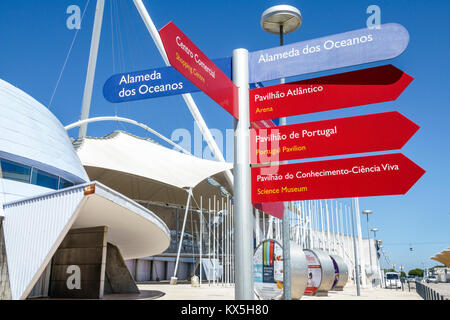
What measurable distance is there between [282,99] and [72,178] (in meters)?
19.3

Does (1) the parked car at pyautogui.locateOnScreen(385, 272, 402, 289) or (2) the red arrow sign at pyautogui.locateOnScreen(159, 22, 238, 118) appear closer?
(2) the red arrow sign at pyautogui.locateOnScreen(159, 22, 238, 118)

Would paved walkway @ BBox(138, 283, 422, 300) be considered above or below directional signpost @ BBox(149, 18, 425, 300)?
below

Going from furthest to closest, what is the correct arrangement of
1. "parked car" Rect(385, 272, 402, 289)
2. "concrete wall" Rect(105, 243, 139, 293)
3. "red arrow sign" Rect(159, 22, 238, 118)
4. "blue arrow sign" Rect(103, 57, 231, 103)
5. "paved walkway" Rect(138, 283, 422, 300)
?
"parked car" Rect(385, 272, 402, 289) → "concrete wall" Rect(105, 243, 139, 293) → "paved walkway" Rect(138, 283, 422, 300) → "blue arrow sign" Rect(103, 57, 231, 103) → "red arrow sign" Rect(159, 22, 238, 118)

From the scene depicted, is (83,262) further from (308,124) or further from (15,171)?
(308,124)

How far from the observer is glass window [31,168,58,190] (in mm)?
18953

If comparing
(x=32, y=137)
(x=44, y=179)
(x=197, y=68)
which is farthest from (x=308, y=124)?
(x=32, y=137)

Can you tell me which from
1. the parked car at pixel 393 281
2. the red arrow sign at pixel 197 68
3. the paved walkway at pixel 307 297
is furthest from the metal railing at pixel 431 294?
the parked car at pixel 393 281

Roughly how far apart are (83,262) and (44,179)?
4.61m

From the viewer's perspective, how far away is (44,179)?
1964cm

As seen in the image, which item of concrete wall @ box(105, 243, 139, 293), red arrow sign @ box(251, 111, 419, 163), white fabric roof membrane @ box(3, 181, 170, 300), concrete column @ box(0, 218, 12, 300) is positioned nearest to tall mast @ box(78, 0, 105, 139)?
concrete wall @ box(105, 243, 139, 293)

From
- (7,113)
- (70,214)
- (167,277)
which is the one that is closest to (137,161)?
(167,277)

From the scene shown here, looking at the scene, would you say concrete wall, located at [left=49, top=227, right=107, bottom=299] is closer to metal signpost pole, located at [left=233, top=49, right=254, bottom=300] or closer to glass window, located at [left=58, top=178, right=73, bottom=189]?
glass window, located at [left=58, top=178, right=73, bottom=189]

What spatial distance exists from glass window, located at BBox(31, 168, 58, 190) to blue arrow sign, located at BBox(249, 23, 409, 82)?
53.9ft

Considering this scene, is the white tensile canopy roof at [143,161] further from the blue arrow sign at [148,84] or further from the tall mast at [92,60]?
the blue arrow sign at [148,84]
